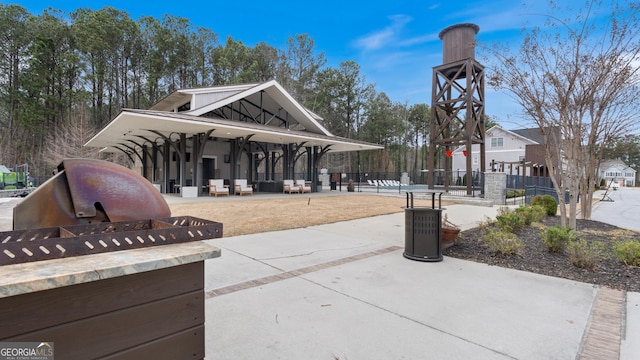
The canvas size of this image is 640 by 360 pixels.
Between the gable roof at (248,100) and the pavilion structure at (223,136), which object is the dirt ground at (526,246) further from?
the gable roof at (248,100)

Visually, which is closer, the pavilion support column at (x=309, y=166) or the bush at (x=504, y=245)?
the bush at (x=504, y=245)

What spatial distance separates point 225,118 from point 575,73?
15.7m

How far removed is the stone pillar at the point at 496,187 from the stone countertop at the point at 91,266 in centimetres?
1503

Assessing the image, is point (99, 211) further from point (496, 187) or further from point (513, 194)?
point (513, 194)

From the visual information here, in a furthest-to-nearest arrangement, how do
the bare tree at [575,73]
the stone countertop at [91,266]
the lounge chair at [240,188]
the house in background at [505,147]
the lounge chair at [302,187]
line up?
the house in background at [505,147]
the lounge chair at [302,187]
the lounge chair at [240,188]
the bare tree at [575,73]
the stone countertop at [91,266]

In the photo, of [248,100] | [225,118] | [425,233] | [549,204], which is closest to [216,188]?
[225,118]

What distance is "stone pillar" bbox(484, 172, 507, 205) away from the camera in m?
13.8

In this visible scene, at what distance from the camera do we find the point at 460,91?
1867 cm

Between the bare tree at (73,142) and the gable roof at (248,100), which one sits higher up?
the gable roof at (248,100)

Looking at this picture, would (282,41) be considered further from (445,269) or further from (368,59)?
(445,269)

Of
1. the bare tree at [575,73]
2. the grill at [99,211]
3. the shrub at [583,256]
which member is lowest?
the shrub at [583,256]

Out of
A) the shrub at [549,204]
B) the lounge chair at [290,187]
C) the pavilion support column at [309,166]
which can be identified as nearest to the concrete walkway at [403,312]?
the shrub at [549,204]

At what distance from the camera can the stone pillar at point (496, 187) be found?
543 inches

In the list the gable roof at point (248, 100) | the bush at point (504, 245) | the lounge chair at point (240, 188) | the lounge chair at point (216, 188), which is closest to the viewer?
the bush at point (504, 245)
